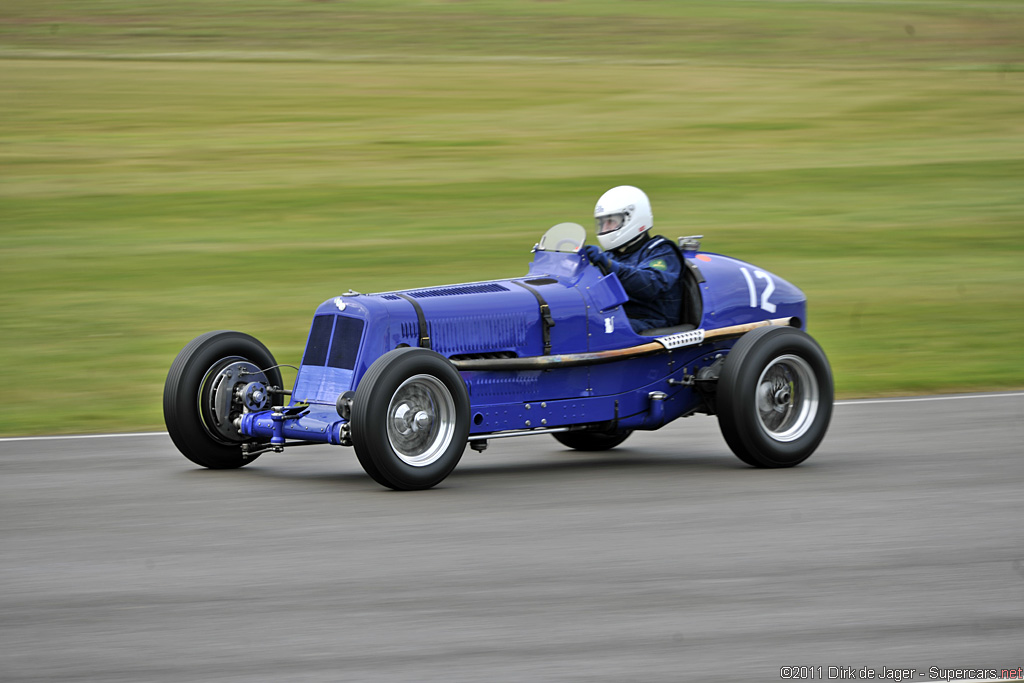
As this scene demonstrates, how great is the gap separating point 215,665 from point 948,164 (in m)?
27.1

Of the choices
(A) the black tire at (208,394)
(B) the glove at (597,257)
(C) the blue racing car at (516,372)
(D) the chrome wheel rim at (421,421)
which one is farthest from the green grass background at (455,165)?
(B) the glove at (597,257)

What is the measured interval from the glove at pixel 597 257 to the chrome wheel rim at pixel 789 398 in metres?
1.21

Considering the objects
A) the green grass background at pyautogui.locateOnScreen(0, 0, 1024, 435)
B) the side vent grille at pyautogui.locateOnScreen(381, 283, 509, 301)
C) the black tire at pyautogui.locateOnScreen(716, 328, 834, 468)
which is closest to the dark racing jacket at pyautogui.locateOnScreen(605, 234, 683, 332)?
the black tire at pyautogui.locateOnScreen(716, 328, 834, 468)

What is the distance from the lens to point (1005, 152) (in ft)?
101

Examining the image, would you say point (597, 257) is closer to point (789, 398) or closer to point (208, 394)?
point (789, 398)

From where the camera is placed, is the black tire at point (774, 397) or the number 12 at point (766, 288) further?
the number 12 at point (766, 288)

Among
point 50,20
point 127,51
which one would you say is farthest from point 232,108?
point 50,20

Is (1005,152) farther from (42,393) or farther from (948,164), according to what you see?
(42,393)

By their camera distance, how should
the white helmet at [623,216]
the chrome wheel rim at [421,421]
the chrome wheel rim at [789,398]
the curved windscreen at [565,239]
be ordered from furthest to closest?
the white helmet at [623,216]
the curved windscreen at [565,239]
the chrome wheel rim at [789,398]
the chrome wheel rim at [421,421]

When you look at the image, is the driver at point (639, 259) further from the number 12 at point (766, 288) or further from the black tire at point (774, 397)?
the black tire at point (774, 397)

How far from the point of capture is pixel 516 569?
6422 millimetres

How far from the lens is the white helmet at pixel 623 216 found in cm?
959

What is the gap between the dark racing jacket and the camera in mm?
9289

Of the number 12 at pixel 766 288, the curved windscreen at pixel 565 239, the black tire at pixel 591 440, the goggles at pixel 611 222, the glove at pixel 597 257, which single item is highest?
the goggles at pixel 611 222
